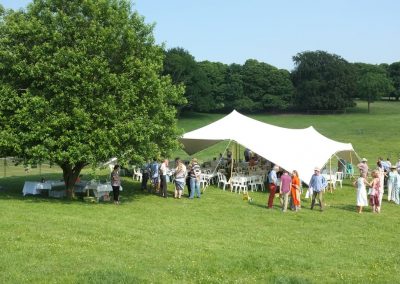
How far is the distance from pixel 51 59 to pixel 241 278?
11.6 meters

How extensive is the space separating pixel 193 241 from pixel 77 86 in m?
7.77

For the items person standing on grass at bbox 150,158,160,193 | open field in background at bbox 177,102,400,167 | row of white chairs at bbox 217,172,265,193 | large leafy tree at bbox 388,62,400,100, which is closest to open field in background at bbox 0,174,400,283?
person standing on grass at bbox 150,158,160,193

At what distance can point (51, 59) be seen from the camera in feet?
58.7

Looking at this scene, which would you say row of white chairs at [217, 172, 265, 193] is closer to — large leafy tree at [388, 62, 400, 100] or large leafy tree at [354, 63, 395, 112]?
large leafy tree at [354, 63, 395, 112]

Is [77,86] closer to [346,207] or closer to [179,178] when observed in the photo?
[179,178]

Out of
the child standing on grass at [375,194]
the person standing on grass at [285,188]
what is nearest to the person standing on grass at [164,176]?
the person standing on grass at [285,188]

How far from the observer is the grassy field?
9.59m

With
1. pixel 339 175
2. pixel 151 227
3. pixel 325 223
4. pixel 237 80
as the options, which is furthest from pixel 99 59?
pixel 237 80

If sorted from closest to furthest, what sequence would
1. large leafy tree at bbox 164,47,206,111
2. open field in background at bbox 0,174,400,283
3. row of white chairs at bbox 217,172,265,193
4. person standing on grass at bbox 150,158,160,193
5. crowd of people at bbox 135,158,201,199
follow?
open field in background at bbox 0,174,400,283 < crowd of people at bbox 135,158,201,199 < person standing on grass at bbox 150,158,160,193 < row of white chairs at bbox 217,172,265,193 < large leafy tree at bbox 164,47,206,111

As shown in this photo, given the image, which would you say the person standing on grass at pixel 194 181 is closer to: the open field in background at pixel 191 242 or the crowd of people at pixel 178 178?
the crowd of people at pixel 178 178

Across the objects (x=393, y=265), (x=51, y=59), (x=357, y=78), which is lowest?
(x=393, y=265)

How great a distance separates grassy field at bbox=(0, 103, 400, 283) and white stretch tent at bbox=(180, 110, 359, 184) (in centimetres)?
179

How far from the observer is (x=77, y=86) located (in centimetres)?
1772

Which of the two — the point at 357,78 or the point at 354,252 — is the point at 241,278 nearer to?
the point at 354,252
